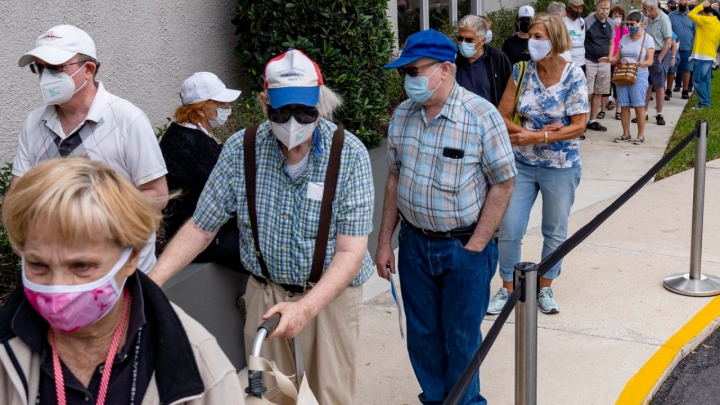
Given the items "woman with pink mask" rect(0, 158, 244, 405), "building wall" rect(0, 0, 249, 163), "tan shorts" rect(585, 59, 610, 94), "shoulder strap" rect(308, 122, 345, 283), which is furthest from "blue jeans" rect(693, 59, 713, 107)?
"woman with pink mask" rect(0, 158, 244, 405)

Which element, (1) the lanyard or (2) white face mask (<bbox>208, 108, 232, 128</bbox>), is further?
(2) white face mask (<bbox>208, 108, 232, 128</bbox>)

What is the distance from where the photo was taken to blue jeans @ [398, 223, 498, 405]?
3.96 meters

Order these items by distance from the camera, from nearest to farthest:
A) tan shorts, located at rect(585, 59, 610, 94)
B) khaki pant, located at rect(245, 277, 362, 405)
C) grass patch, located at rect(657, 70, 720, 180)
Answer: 1. khaki pant, located at rect(245, 277, 362, 405)
2. grass patch, located at rect(657, 70, 720, 180)
3. tan shorts, located at rect(585, 59, 610, 94)

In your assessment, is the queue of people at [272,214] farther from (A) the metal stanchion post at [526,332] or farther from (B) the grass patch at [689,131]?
(B) the grass patch at [689,131]

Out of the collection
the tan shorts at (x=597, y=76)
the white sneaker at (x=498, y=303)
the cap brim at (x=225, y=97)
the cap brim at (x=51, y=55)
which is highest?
the cap brim at (x=51, y=55)

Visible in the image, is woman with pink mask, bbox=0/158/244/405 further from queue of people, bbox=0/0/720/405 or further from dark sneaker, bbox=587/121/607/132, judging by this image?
dark sneaker, bbox=587/121/607/132

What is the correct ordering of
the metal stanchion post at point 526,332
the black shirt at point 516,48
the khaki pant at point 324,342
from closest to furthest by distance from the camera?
the metal stanchion post at point 526,332, the khaki pant at point 324,342, the black shirt at point 516,48

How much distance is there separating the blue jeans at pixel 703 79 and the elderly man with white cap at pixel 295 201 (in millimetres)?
12410

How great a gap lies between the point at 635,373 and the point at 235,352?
230 cm

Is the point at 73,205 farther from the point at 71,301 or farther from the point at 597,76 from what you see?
the point at 597,76

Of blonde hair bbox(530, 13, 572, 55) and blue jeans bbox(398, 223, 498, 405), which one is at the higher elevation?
blonde hair bbox(530, 13, 572, 55)

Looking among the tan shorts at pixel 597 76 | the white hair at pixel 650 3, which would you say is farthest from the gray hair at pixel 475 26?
the white hair at pixel 650 3

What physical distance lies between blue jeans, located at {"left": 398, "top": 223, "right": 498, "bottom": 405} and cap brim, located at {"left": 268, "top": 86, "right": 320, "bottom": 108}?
1.22m

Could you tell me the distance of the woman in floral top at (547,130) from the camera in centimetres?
501
